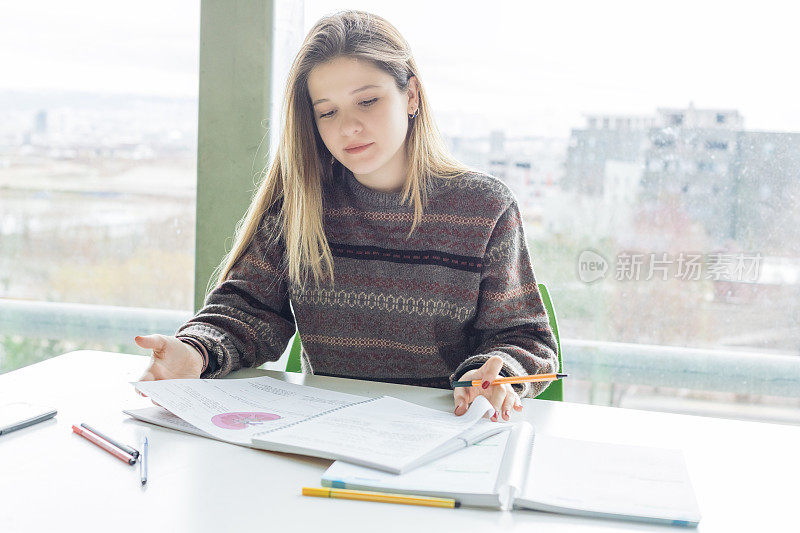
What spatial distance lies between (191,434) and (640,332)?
174cm

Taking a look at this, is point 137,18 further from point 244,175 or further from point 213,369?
point 213,369

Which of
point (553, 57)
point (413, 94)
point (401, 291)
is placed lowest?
point (401, 291)

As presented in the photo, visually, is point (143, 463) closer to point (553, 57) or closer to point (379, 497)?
point (379, 497)

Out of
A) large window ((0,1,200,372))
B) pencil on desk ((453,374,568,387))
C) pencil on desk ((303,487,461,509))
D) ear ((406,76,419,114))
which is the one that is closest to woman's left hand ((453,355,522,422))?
pencil on desk ((453,374,568,387))

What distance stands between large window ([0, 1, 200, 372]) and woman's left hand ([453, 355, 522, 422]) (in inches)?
68.6

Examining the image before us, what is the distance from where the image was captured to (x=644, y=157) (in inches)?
91.1

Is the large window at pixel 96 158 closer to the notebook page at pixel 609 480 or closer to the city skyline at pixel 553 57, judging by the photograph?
the city skyline at pixel 553 57

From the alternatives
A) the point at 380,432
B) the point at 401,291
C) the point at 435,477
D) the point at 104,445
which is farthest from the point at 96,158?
the point at 435,477

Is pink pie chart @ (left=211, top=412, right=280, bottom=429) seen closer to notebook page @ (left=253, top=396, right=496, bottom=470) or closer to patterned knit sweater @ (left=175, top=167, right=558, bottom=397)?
notebook page @ (left=253, top=396, right=496, bottom=470)

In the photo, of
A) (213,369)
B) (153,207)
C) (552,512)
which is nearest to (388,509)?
(552,512)

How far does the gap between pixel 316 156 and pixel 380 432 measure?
0.90 metres

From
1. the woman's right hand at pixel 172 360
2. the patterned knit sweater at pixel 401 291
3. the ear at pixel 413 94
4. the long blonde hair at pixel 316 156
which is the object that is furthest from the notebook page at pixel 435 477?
the ear at pixel 413 94

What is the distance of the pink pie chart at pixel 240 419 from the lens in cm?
103

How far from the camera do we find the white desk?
76cm
